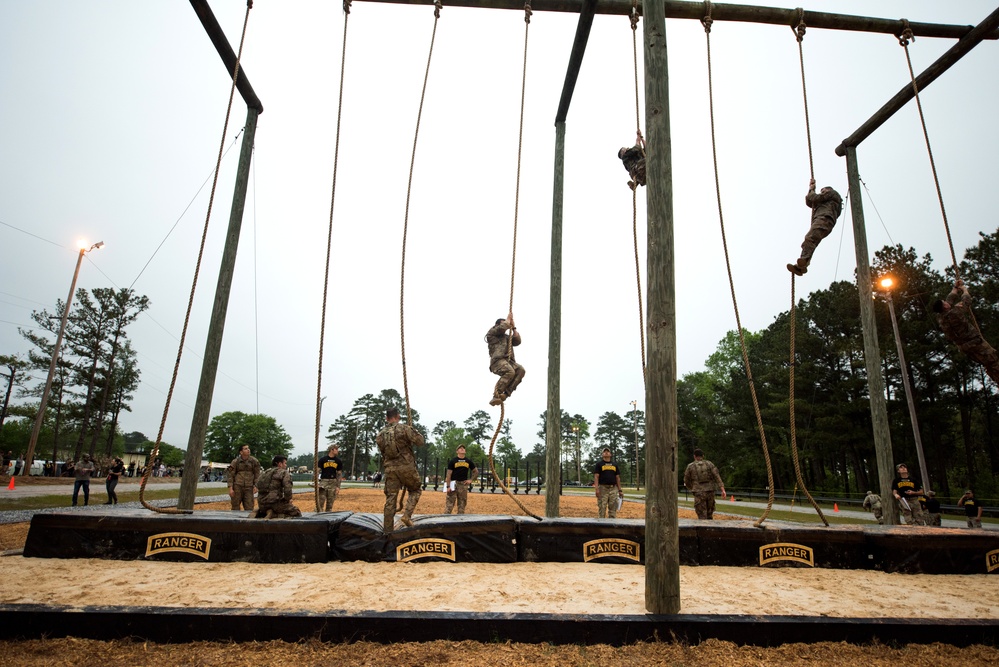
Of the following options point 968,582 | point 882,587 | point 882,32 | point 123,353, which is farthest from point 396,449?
point 123,353

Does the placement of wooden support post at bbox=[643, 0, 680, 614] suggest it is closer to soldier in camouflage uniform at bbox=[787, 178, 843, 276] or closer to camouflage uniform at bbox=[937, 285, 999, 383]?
soldier in camouflage uniform at bbox=[787, 178, 843, 276]

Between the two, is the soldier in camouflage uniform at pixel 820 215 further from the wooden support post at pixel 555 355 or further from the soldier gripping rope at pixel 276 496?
the soldier gripping rope at pixel 276 496

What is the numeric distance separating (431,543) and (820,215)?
657 cm

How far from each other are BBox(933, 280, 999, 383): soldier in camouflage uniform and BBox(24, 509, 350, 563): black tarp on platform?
8116 millimetres

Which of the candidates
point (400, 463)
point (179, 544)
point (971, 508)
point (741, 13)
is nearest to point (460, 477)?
point (400, 463)

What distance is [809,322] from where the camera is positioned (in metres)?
34.9

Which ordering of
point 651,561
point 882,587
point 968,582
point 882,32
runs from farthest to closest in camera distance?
point 882,32, point 968,582, point 882,587, point 651,561

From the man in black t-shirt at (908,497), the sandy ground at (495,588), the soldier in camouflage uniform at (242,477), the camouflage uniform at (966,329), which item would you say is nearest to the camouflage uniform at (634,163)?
the camouflage uniform at (966,329)

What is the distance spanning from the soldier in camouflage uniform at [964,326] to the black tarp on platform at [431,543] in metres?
5.99

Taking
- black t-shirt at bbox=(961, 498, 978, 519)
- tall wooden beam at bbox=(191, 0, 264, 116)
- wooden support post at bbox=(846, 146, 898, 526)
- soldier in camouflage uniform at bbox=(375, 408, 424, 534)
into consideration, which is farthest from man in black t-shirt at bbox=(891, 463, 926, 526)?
tall wooden beam at bbox=(191, 0, 264, 116)

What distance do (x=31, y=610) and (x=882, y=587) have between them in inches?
304

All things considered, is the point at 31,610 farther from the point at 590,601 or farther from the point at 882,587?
the point at 882,587

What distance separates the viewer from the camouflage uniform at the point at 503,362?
240 inches

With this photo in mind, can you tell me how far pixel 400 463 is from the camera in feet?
21.3
